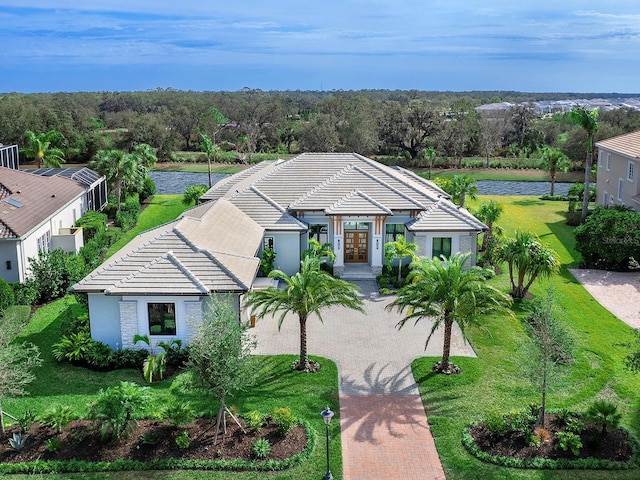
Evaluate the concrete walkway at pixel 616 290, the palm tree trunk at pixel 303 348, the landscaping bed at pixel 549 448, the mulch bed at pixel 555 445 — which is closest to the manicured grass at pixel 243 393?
the palm tree trunk at pixel 303 348

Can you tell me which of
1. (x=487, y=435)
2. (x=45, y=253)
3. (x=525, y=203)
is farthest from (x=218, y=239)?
(x=525, y=203)

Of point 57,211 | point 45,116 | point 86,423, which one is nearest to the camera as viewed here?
point 86,423

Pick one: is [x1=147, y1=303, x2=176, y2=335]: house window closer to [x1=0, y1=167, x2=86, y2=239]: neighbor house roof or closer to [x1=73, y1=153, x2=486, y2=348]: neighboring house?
[x1=73, y1=153, x2=486, y2=348]: neighboring house

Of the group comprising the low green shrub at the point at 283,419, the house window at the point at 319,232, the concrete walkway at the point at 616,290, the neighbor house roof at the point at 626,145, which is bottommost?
the low green shrub at the point at 283,419

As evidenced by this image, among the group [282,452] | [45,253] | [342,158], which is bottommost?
[282,452]

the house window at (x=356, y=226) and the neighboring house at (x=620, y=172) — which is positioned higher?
the neighboring house at (x=620, y=172)

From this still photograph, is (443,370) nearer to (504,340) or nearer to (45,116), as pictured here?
(504,340)

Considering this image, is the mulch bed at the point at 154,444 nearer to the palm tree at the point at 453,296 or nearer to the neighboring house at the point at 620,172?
the palm tree at the point at 453,296
